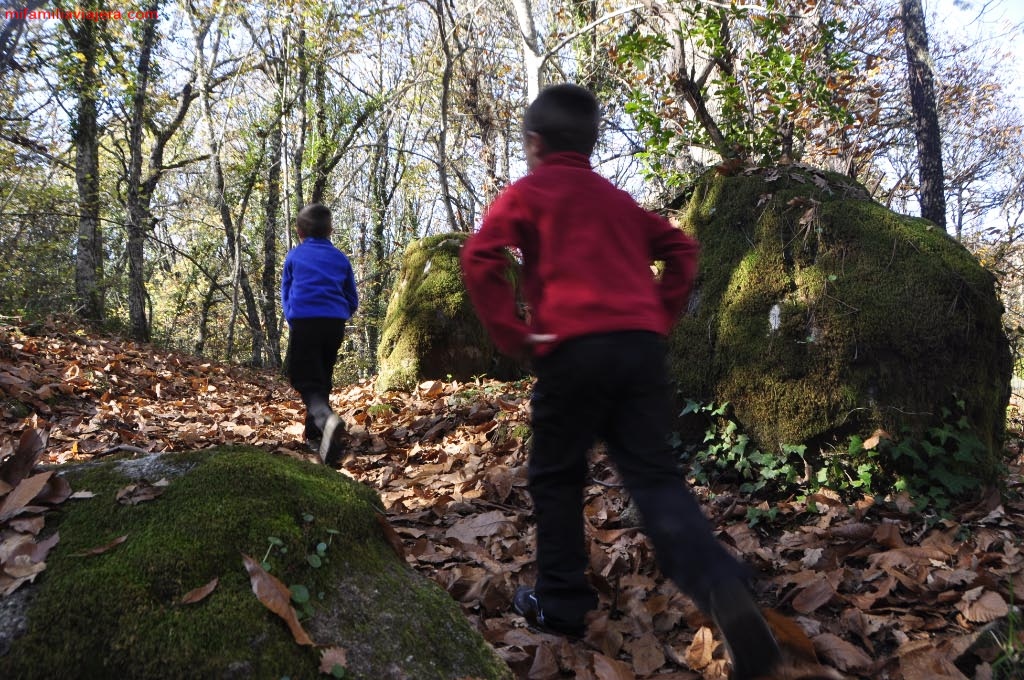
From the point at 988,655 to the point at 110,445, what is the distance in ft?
17.5

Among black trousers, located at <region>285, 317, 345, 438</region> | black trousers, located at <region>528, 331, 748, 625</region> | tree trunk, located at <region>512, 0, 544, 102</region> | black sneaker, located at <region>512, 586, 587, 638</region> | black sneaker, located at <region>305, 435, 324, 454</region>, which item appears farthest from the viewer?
tree trunk, located at <region>512, 0, 544, 102</region>

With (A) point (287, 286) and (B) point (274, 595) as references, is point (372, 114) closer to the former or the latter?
(A) point (287, 286)

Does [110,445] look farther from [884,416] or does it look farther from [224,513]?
[884,416]

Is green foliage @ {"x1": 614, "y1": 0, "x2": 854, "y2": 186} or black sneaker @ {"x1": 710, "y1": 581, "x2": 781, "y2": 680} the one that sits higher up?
green foliage @ {"x1": 614, "y1": 0, "x2": 854, "y2": 186}

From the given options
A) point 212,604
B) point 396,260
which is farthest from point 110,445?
point 396,260

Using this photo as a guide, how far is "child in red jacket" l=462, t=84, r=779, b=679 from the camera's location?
2162 millimetres

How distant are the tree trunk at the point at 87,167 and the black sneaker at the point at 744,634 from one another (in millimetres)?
13209

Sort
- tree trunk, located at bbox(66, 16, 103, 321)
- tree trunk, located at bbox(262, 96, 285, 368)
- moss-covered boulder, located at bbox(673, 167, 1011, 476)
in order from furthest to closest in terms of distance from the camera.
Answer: tree trunk, located at bbox(262, 96, 285, 368)
tree trunk, located at bbox(66, 16, 103, 321)
moss-covered boulder, located at bbox(673, 167, 1011, 476)

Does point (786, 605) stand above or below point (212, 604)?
below

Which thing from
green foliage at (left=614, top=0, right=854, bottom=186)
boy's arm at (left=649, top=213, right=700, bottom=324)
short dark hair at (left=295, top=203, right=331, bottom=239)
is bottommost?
boy's arm at (left=649, top=213, right=700, bottom=324)

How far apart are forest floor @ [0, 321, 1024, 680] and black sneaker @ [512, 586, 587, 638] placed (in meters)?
0.04

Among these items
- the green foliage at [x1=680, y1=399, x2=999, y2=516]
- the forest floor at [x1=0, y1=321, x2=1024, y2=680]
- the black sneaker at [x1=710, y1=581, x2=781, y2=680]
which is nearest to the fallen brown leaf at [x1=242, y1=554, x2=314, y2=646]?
the forest floor at [x1=0, y1=321, x2=1024, y2=680]

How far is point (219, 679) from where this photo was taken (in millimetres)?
1571

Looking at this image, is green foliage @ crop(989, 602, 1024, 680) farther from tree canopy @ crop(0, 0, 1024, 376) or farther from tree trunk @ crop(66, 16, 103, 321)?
tree trunk @ crop(66, 16, 103, 321)
